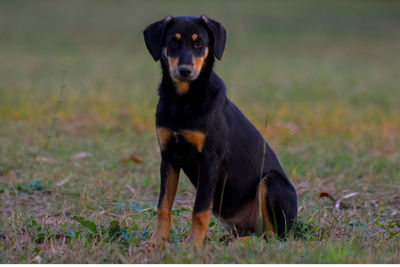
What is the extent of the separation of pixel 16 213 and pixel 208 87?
70.8 inches

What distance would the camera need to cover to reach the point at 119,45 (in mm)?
19188

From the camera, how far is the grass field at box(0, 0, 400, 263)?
349 centimetres

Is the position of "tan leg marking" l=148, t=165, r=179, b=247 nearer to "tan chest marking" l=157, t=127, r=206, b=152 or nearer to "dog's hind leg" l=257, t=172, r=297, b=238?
"tan chest marking" l=157, t=127, r=206, b=152

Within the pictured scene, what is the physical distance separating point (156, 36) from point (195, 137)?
0.79 meters

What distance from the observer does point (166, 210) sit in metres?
3.63

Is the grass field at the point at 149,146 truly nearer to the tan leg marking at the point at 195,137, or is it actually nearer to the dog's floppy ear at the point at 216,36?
the tan leg marking at the point at 195,137

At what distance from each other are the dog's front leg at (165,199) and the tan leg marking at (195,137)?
0.91ft

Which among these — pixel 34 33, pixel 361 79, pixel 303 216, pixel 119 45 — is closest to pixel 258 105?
pixel 361 79

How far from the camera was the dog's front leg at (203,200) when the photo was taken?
351 cm

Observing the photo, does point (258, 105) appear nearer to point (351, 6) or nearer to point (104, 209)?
point (104, 209)

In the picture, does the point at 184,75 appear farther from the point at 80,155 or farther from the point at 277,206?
the point at 80,155

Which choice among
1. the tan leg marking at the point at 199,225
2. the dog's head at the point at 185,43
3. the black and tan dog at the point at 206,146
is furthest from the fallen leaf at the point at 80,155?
the tan leg marking at the point at 199,225

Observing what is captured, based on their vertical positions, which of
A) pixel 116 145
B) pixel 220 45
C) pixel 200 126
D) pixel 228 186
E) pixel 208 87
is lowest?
pixel 116 145

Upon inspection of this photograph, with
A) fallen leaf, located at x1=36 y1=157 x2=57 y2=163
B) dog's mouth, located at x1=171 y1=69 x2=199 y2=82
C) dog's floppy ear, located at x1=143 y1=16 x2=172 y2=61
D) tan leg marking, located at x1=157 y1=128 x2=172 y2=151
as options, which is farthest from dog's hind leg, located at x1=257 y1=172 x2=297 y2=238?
fallen leaf, located at x1=36 y1=157 x2=57 y2=163
